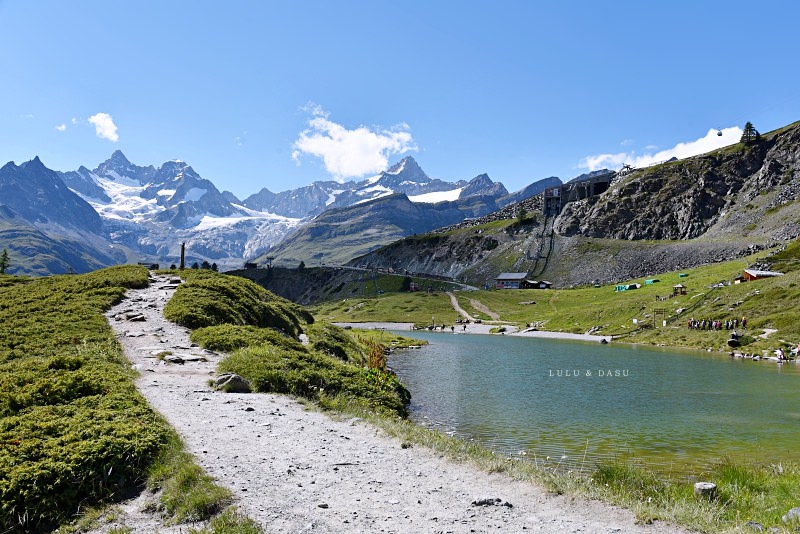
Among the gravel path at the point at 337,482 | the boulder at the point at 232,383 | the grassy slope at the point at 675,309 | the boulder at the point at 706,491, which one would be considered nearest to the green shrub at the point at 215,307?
the boulder at the point at 232,383

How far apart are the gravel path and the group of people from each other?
80.5 m

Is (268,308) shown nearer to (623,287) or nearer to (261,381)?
(261,381)

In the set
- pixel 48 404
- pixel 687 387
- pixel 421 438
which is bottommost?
pixel 687 387

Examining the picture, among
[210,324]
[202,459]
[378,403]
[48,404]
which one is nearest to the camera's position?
[202,459]

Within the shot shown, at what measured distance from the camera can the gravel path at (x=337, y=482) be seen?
11.4 m

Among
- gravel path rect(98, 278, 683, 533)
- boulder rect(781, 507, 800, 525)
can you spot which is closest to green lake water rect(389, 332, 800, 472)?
boulder rect(781, 507, 800, 525)

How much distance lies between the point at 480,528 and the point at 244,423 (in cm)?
1132

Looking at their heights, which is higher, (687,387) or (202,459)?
(202,459)

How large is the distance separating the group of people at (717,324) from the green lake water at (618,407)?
58.6 ft

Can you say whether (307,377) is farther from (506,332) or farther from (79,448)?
(506,332)

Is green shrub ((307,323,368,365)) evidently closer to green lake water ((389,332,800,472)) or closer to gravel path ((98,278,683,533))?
green lake water ((389,332,800,472))

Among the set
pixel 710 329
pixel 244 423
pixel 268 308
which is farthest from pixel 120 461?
pixel 710 329

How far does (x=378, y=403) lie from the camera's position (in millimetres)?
28438

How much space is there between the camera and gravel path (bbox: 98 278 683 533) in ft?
37.4
